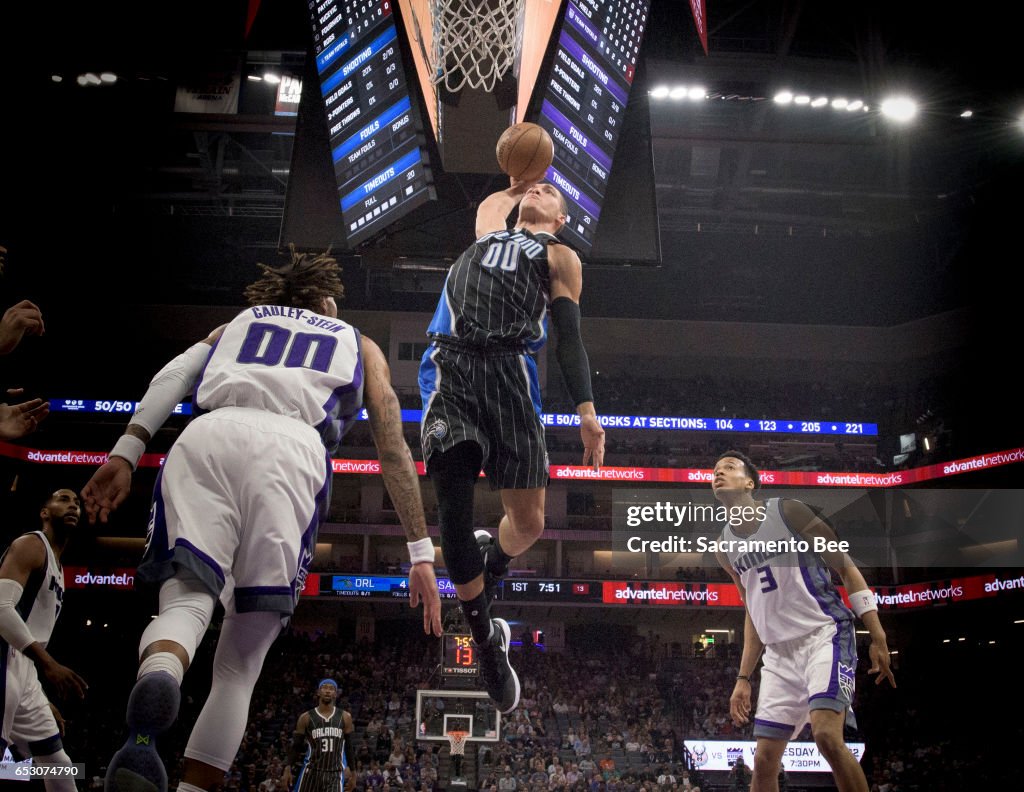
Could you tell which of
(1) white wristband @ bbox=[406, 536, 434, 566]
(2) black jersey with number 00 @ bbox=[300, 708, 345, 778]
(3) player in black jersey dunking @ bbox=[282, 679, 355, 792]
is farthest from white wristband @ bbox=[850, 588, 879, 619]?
(2) black jersey with number 00 @ bbox=[300, 708, 345, 778]

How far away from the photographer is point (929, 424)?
2580cm

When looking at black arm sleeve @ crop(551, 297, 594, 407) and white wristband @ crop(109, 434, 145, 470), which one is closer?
white wristband @ crop(109, 434, 145, 470)

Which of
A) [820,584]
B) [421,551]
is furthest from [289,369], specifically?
[820,584]

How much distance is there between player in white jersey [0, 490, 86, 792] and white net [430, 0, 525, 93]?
4.17m

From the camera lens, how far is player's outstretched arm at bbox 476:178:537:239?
13.8 ft

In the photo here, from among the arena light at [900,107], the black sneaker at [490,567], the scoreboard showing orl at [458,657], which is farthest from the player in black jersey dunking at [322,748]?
the arena light at [900,107]

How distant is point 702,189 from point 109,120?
47.0 ft

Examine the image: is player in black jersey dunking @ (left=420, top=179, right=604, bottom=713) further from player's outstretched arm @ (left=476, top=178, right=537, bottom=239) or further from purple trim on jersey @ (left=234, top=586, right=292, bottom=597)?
purple trim on jersey @ (left=234, top=586, right=292, bottom=597)

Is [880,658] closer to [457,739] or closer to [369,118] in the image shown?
[369,118]

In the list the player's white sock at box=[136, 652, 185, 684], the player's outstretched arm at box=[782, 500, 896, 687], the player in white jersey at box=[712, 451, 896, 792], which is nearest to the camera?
the player's white sock at box=[136, 652, 185, 684]

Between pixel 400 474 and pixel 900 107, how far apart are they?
16.6 meters

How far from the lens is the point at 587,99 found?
7.60m

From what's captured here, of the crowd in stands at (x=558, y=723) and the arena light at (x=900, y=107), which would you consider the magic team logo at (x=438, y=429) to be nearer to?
the crowd in stands at (x=558, y=723)

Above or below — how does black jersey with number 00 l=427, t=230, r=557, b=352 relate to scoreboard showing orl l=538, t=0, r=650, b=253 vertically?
below
